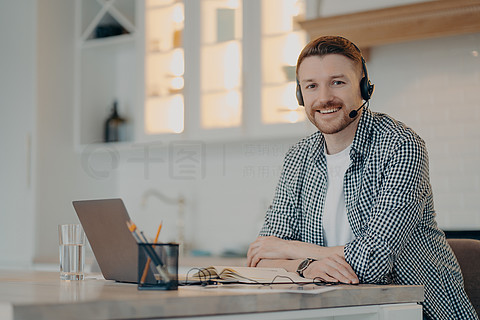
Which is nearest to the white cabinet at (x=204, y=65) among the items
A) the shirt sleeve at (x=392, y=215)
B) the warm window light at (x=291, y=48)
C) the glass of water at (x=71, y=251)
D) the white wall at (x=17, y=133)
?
the warm window light at (x=291, y=48)

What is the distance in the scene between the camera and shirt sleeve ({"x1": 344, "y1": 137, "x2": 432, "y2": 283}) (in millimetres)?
1727

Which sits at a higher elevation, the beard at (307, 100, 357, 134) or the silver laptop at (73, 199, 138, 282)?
the beard at (307, 100, 357, 134)

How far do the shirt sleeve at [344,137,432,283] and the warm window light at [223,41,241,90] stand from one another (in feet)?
6.90

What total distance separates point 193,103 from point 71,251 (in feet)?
7.90

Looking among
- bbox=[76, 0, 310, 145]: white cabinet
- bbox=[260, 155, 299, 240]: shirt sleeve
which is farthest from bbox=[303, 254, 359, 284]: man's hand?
bbox=[76, 0, 310, 145]: white cabinet

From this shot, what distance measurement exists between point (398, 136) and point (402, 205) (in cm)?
22

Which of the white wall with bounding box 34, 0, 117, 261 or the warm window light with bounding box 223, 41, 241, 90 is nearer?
the warm window light with bounding box 223, 41, 241, 90

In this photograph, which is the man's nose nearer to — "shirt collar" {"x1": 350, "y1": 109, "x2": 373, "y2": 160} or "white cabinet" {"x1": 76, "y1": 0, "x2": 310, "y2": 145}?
"shirt collar" {"x1": 350, "y1": 109, "x2": 373, "y2": 160}

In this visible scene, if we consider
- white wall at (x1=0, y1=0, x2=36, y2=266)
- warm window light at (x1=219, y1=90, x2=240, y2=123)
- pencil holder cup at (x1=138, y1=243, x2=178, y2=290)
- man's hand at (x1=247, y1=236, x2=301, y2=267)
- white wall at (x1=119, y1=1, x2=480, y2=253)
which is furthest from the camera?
white wall at (x1=0, y1=0, x2=36, y2=266)

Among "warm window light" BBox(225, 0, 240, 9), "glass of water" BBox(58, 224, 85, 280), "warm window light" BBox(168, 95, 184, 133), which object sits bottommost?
"glass of water" BBox(58, 224, 85, 280)

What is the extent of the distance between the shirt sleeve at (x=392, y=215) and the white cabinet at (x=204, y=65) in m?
1.74

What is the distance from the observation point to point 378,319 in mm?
1484

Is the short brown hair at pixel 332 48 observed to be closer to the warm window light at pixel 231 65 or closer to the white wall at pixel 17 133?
the warm window light at pixel 231 65

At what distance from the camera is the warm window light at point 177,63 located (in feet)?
13.7
